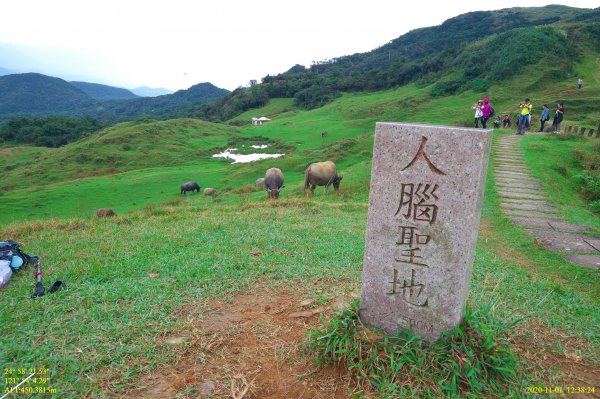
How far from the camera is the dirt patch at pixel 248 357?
3088 mm

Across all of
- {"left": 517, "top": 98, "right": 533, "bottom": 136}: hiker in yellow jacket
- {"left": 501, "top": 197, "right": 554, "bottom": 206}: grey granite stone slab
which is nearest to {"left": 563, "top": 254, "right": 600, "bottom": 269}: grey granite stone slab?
{"left": 501, "top": 197, "right": 554, "bottom": 206}: grey granite stone slab

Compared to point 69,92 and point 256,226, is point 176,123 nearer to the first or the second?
point 256,226

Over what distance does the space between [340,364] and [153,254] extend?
4.04m

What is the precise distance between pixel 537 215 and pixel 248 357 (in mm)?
8516

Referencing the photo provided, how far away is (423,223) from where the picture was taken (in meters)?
3.19

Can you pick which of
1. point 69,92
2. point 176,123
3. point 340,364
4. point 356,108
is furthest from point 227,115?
point 69,92

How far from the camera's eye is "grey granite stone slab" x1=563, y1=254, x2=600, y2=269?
248 inches

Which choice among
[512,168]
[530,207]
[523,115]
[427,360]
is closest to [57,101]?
[523,115]

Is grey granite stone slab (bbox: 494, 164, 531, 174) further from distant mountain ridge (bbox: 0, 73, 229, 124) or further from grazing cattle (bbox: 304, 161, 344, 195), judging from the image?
distant mountain ridge (bbox: 0, 73, 229, 124)

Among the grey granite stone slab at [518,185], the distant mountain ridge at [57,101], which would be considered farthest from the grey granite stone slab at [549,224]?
the distant mountain ridge at [57,101]

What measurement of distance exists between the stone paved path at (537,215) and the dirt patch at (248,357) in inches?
202

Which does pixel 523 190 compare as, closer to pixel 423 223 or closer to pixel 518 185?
pixel 518 185

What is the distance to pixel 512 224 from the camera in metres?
8.62

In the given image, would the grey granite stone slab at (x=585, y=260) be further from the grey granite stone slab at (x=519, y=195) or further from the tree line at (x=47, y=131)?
the tree line at (x=47, y=131)
